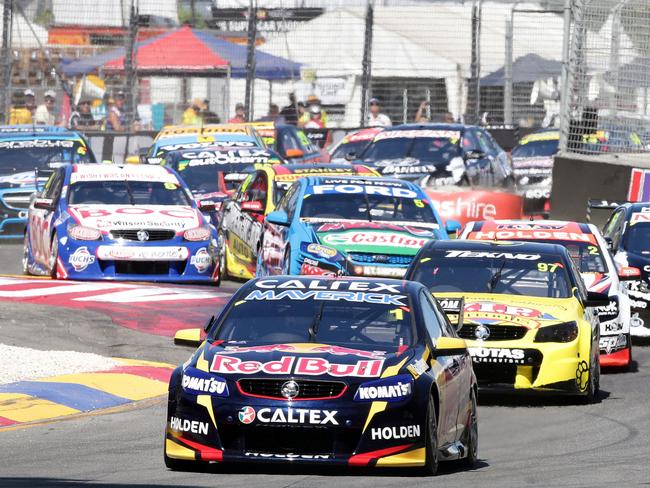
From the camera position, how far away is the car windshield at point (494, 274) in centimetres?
1277

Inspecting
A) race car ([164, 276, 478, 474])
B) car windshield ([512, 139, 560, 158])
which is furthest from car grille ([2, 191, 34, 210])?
race car ([164, 276, 478, 474])

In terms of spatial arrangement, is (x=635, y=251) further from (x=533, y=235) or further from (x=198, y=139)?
(x=198, y=139)

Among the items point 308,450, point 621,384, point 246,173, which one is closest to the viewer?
point 308,450

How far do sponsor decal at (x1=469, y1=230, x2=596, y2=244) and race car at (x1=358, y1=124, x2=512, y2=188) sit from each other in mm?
8744

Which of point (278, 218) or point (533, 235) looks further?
point (278, 218)

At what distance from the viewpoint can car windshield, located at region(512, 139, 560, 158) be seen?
3106 centimetres

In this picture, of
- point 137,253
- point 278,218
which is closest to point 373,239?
point 278,218

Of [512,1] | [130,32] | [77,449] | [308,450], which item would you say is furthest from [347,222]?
[512,1]

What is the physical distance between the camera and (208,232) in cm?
1897

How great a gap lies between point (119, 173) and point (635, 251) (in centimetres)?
649

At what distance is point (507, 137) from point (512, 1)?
2.86m

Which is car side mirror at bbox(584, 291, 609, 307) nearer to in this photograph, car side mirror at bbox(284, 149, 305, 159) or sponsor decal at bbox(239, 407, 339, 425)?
sponsor decal at bbox(239, 407, 339, 425)

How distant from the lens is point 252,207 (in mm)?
18969

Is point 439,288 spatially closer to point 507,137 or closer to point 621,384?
point 621,384
